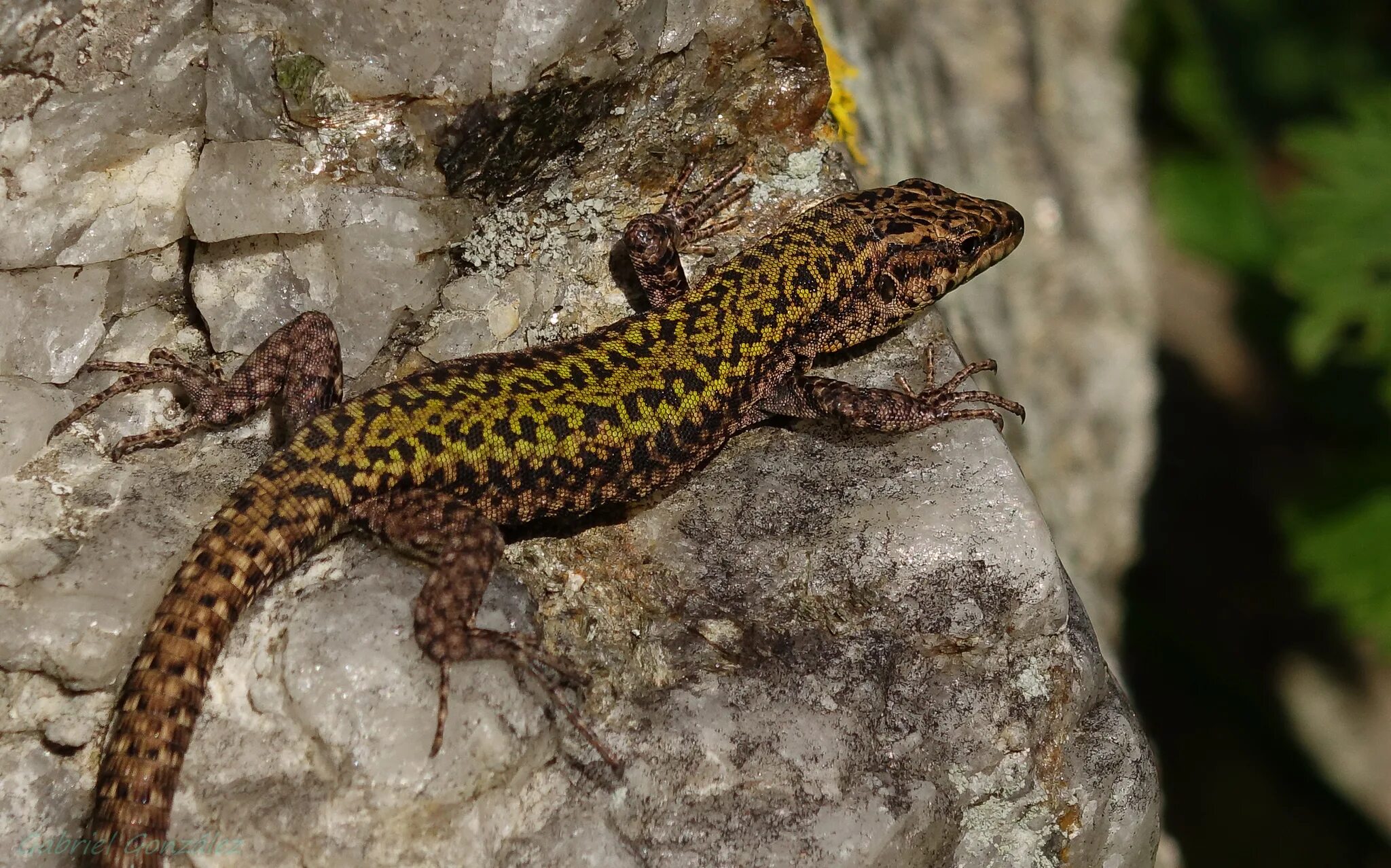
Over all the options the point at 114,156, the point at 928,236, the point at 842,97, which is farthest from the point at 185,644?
the point at 842,97

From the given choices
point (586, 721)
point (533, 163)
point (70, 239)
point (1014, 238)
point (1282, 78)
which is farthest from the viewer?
point (1282, 78)

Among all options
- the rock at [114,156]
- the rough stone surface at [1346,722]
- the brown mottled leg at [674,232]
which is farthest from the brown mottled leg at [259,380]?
the rough stone surface at [1346,722]

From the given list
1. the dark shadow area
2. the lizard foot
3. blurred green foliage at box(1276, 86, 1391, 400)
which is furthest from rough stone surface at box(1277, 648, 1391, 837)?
the lizard foot

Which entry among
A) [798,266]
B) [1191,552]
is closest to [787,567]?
[798,266]

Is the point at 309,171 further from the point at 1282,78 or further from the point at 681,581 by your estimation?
the point at 1282,78

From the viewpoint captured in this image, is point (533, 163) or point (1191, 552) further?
point (1191, 552)

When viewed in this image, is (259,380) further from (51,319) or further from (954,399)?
(954,399)

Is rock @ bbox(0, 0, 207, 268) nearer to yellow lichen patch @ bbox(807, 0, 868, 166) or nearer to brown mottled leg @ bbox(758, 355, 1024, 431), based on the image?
brown mottled leg @ bbox(758, 355, 1024, 431)
